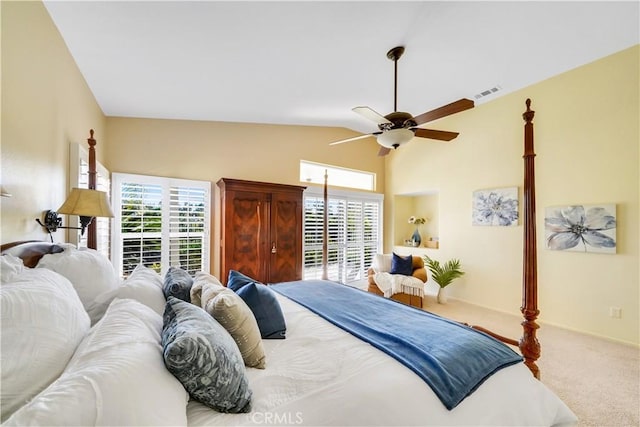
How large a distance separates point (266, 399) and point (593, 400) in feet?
8.75

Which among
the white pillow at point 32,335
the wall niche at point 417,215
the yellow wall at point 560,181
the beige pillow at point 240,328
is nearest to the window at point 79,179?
the white pillow at point 32,335

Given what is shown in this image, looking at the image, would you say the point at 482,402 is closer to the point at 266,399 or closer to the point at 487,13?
the point at 266,399

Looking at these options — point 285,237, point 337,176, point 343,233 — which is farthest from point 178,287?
point 337,176

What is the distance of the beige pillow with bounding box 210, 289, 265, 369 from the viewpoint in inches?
49.0

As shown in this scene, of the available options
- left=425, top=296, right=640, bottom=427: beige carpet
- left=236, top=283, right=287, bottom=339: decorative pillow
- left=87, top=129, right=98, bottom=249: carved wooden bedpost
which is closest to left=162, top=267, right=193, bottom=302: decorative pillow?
left=236, top=283, right=287, bottom=339: decorative pillow

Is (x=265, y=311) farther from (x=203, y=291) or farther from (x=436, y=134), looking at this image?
(x=436, y=134)

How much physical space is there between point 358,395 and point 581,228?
3.93 meters

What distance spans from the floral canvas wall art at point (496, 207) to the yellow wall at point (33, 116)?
514 cm

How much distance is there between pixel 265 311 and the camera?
1.60 m

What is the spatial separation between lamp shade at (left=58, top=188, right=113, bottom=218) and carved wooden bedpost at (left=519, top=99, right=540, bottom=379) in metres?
3.07

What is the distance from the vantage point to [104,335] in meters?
0.87

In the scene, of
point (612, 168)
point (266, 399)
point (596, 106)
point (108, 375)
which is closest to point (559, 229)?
point (612, 168)

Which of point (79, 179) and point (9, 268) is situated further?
point (79, 179)

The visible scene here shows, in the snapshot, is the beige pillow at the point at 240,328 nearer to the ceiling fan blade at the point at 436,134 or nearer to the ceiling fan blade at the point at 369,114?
the ceiling fan blade at the point at 369,114
